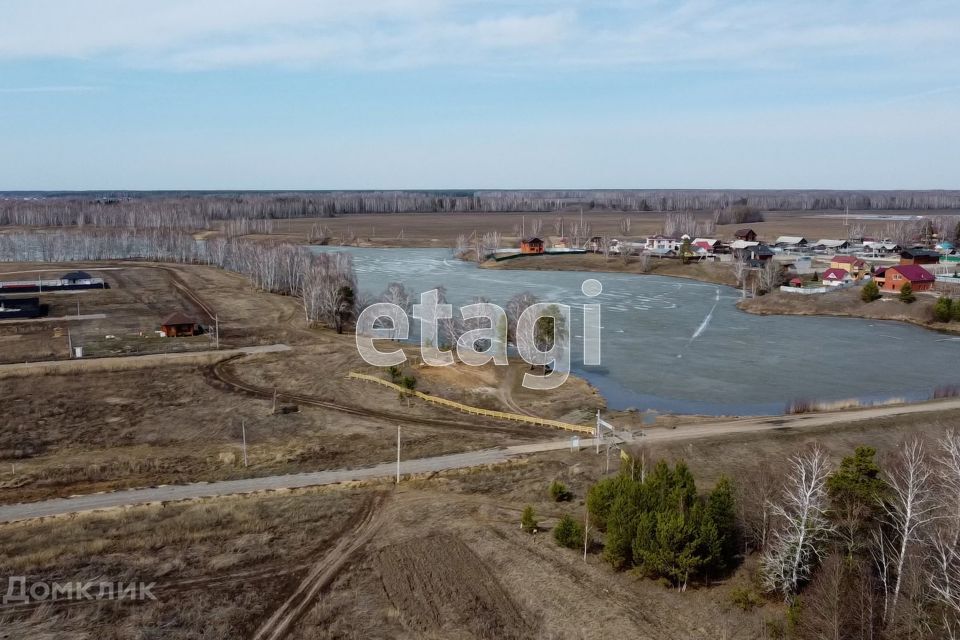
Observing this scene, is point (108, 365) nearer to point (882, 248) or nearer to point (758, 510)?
point (758, 510)

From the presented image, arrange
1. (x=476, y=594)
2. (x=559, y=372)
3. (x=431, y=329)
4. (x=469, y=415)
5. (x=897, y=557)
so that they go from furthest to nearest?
(x=431, y=329)
(x=559, y=372)
(x=469, y=415)
(x=476, y=594)
(x=897, y=557)

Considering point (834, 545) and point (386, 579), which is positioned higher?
point (834, 545)

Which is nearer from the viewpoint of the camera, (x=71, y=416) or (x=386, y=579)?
(x=386, y=579)

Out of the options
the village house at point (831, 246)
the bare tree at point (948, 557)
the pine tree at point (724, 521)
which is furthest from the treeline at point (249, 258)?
the village house at point (831, 246)

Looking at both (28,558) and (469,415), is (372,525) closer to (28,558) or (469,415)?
(28,558)

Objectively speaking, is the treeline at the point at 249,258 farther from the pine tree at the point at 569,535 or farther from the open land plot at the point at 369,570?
the pine tree at the point at 569,535

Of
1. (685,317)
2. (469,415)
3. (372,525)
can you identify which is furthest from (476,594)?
(685,317)

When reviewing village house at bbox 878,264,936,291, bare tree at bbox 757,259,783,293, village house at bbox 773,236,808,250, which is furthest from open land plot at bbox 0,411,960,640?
village house at bbox 773,236,808,250
